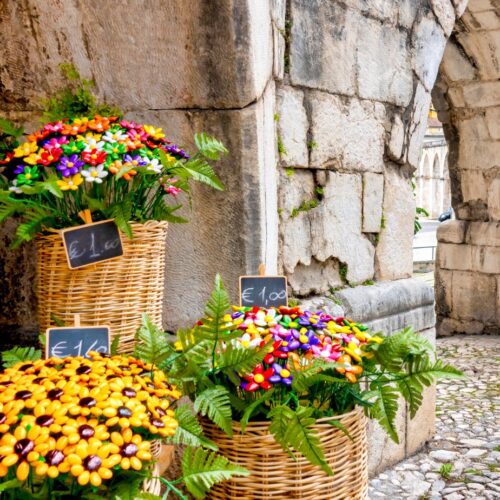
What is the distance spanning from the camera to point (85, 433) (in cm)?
105

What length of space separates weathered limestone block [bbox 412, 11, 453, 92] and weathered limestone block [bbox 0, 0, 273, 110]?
1.31 metres

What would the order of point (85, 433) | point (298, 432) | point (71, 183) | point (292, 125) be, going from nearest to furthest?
point (85, 433)
point (298, 432)
point (71, 183)
point (292, 125)

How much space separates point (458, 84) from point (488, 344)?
2137mm

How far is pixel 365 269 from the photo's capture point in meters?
3.03

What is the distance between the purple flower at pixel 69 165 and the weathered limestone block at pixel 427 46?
2126 millimetres

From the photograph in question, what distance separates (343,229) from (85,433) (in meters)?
1.96

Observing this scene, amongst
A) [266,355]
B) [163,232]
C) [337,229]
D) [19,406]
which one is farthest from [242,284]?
[337,229]

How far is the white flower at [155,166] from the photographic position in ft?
5.16

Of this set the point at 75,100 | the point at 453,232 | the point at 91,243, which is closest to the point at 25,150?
the point at 91,243

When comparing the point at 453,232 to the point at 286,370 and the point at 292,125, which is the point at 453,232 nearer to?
the point at 292,125

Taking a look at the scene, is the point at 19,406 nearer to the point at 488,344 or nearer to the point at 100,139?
the point at 100,139

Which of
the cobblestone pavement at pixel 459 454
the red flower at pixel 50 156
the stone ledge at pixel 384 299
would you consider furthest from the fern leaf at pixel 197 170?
the cobblestone pavement at pixel 459 454

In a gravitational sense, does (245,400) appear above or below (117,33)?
below

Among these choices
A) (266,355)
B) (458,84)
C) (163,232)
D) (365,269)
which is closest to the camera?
(266,355)
